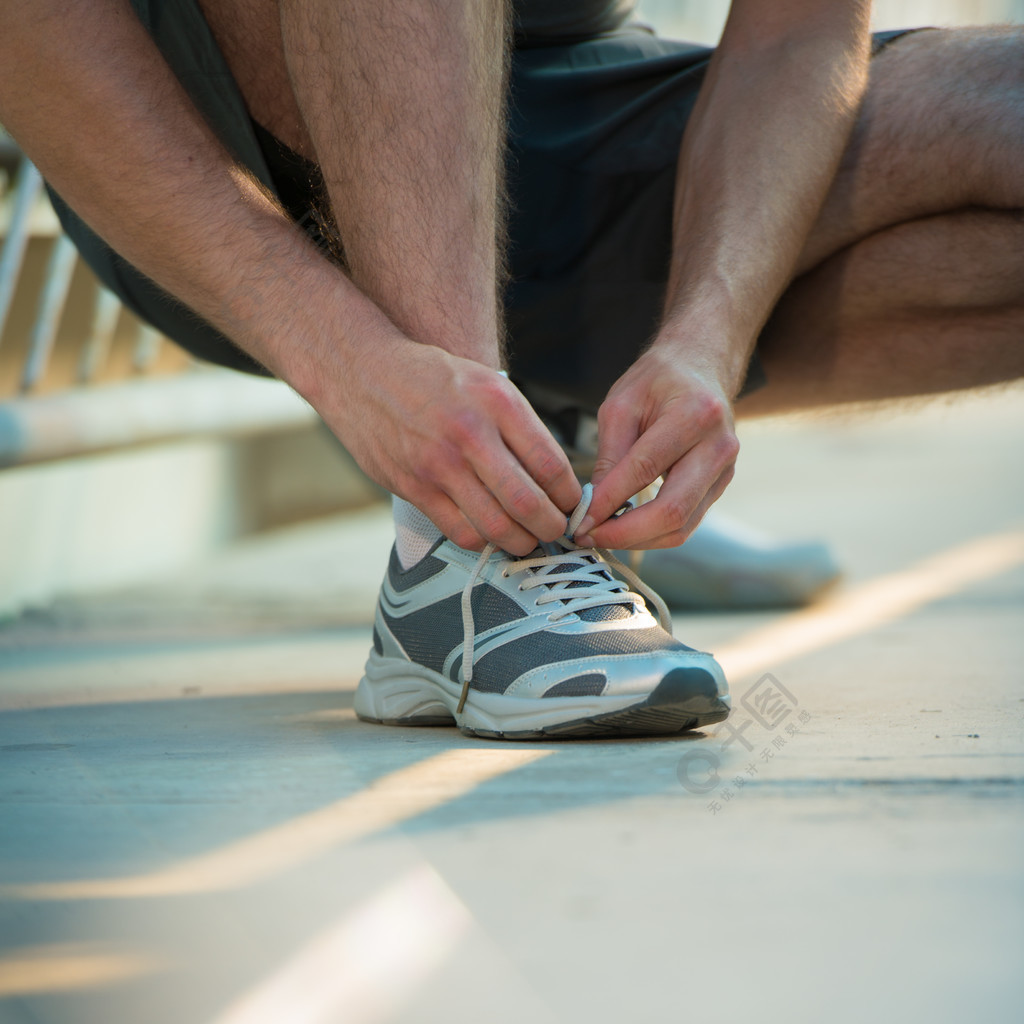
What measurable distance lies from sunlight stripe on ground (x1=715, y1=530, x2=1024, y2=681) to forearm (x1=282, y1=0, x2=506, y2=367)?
517mm

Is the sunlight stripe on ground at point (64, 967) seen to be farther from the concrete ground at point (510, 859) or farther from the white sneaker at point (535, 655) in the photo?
the white sneaker at point (535, 655)

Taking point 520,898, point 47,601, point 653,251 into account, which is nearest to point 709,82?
point 653,251

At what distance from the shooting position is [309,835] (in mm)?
594

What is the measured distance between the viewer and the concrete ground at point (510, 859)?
43 cm

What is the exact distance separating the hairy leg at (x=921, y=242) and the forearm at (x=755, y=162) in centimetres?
8

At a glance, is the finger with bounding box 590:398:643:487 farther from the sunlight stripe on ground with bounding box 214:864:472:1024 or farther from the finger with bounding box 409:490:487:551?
the sunlight stripe on ground with bounding box 214:864:472:1024

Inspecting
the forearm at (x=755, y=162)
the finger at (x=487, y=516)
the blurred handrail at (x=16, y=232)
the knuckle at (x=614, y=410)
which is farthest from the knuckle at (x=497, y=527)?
the blurred handrail at (x=16, y=232)

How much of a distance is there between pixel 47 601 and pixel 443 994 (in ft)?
5.55

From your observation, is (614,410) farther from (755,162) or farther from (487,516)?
(755,162)

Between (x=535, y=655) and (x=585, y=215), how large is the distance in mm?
626

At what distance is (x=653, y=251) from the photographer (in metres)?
1.23

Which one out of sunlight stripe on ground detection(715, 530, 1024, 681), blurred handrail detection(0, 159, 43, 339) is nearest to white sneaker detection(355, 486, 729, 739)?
sunlight stripe on ground detection(715, 530, 1024, 681)

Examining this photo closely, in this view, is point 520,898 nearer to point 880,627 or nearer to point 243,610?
point 880,627
